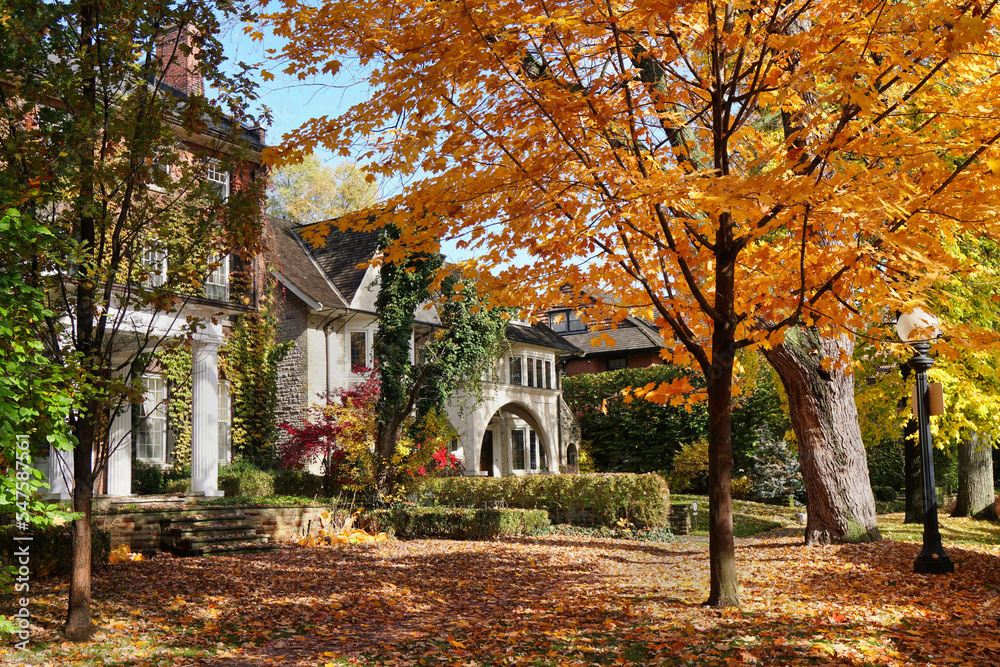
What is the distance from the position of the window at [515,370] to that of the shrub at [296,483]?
515 inches

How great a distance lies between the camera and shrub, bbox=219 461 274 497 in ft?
60.5

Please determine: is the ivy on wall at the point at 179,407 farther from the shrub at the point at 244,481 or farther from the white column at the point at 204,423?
the white column at the point at 204,423

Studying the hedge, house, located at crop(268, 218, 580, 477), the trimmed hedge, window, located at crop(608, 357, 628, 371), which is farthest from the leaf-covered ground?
window, located at crop(608, 357, 628, 371)

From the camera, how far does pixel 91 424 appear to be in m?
6.67

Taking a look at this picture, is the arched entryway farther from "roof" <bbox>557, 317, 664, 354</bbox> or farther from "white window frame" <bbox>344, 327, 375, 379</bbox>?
"white window frame" <bbox>344, 327, 375, 379</bbox>

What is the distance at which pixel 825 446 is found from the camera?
1095 centimetres

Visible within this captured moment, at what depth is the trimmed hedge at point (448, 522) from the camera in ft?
51.7

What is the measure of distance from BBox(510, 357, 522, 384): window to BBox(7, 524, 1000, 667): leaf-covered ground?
20020 millimetres

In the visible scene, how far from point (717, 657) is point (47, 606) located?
6.26m

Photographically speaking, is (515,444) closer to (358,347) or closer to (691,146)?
(358,347)

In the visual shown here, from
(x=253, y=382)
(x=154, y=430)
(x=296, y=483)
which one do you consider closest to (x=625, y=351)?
(x=296, y=483)

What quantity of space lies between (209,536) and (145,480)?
18.8 ft

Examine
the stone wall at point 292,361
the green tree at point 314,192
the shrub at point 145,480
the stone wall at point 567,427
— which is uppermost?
the green tree at point 314,192

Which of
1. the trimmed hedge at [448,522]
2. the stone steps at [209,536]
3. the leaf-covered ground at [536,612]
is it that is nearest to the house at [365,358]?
the trimmed hedge at [448,522]
